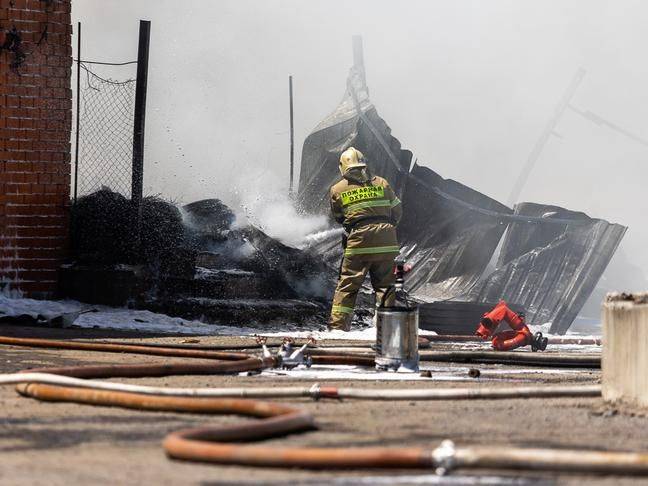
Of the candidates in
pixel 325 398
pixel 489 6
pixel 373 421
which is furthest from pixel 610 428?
pixel 489 6

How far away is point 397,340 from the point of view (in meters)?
6.89

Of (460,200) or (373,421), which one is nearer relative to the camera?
(373,421)

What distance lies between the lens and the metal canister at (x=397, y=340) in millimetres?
6871

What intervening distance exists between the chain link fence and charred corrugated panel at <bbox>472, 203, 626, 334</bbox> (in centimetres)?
453

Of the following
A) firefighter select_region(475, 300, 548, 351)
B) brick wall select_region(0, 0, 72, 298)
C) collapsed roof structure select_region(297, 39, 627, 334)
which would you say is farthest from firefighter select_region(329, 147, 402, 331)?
collapsed roof structure select_region(297, 39, 627, 334)

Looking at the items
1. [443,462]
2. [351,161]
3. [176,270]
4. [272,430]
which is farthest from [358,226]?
[443,462]

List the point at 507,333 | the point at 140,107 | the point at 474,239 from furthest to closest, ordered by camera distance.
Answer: the point at 474,239 < the point at 140,107 < the point at 507,333

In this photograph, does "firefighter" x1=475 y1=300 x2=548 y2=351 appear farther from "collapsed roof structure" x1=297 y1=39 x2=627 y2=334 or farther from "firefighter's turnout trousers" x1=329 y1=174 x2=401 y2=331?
"collapsed roof structure" x1=297 y1=39 x2=627 y2=334

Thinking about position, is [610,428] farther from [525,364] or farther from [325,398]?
[525,364]

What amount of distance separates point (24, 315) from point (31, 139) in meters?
1.88

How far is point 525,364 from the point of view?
7770mm

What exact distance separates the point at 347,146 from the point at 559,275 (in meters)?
3.00

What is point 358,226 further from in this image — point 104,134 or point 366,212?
point 104,134

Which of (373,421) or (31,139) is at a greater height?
(31,139)
